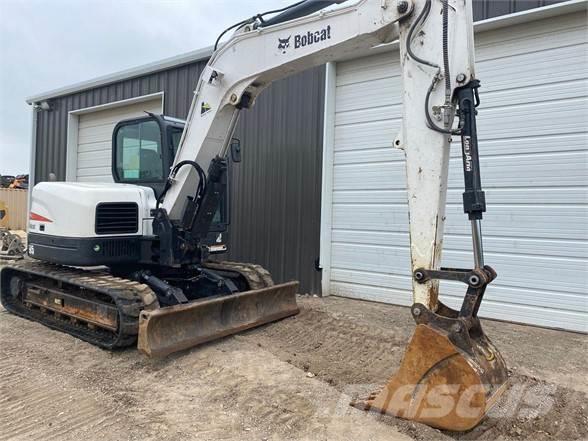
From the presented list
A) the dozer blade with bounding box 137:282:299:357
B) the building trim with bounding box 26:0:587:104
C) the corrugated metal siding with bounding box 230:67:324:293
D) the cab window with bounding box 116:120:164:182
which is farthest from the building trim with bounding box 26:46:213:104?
the dozer blade with bounding box 137:282:299:357

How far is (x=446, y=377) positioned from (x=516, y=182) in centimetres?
398

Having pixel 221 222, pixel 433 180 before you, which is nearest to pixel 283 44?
pixel 433 180

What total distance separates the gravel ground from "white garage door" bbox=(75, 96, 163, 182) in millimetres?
6837

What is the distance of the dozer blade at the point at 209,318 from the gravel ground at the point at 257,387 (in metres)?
0.13

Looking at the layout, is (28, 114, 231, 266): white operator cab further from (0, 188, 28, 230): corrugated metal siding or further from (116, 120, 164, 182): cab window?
(0, 188, 28, 230): corrugated metal siding

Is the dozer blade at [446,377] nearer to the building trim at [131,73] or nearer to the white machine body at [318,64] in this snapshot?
the white machine body at [318,64]

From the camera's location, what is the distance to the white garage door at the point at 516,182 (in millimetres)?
5738

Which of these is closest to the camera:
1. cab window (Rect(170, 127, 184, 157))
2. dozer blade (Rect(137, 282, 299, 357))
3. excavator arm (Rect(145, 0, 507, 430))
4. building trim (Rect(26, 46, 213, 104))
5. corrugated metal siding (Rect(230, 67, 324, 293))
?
excavator arm (Rect(145, 0, 507, 430))

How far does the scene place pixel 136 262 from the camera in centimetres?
540

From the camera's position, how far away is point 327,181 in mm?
7574

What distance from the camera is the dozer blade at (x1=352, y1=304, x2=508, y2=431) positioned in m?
2.87

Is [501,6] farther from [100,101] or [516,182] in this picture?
[100,101]

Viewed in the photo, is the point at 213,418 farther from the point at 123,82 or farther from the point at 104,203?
the point at 123,82

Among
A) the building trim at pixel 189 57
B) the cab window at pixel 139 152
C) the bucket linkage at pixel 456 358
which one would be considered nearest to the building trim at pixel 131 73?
the building trim at pixel 189 57
